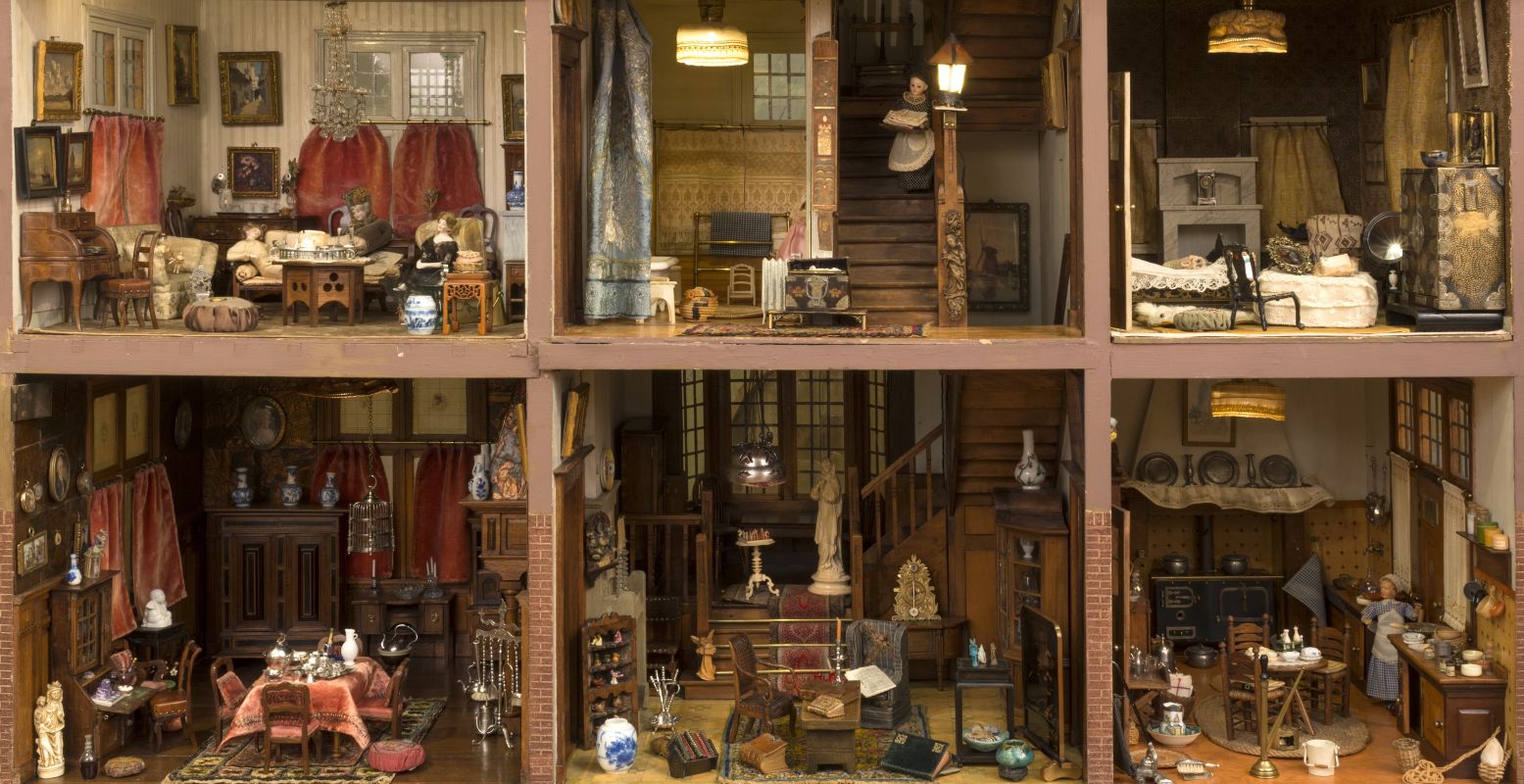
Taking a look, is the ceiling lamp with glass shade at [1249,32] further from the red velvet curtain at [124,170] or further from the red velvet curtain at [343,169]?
the red velvet curtain at [124,170]

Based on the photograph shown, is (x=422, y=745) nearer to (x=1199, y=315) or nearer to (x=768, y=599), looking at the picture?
(x=768, y=599)

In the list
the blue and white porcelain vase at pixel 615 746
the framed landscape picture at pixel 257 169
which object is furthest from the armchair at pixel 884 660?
the framed landscape picture at pixel 257 169

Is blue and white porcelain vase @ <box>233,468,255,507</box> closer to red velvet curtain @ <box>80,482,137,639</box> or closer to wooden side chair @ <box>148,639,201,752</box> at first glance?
red velvet curtain @ <box>80,482,137,639</box>

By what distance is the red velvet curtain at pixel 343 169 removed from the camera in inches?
794

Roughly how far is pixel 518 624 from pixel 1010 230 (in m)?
6.76

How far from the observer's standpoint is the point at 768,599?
1961cm

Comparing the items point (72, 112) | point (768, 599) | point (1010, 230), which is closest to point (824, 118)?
point (1010, 230)

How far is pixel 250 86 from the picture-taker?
20.1 metres

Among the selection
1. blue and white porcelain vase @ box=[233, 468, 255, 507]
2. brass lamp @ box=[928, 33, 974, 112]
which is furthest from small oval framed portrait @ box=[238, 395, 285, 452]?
brass lamp @ box=[928, 33, 974, 112]

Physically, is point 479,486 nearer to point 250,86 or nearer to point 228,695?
point 228,695

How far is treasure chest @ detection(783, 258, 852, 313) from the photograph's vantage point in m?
17.0

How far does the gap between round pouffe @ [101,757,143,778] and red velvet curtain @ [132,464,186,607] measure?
2.41m

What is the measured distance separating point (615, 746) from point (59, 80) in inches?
296

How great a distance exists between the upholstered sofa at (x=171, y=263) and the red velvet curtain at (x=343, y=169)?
1.50 meters
